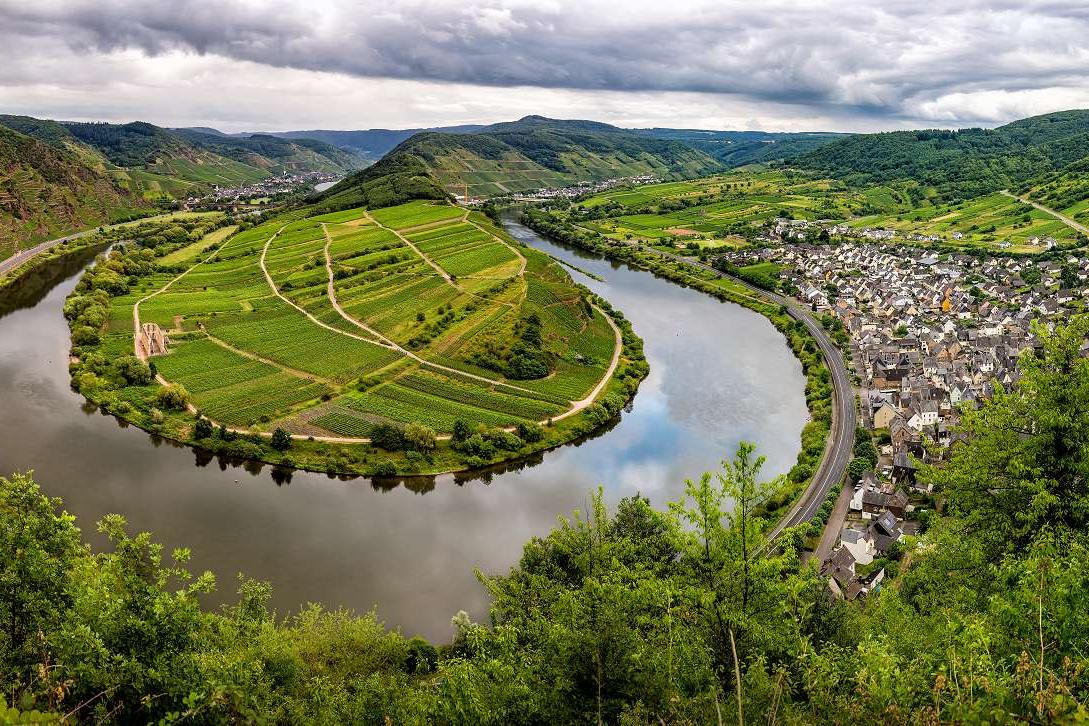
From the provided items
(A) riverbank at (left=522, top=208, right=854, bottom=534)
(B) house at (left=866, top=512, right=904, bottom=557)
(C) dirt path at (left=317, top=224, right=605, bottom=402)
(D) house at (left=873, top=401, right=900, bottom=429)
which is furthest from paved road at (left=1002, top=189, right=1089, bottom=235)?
(B) house at (left=866, top=512, right=904, bottom=557)

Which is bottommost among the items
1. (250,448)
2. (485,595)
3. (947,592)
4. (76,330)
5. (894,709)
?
Answer: (485,595)

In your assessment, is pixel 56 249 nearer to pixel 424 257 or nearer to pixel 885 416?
pixel 424 257

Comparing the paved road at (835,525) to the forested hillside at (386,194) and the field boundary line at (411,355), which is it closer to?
the field boundary line at (411,355)

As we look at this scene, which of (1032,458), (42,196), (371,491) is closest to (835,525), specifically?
(1032,458)

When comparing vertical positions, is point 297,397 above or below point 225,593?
above

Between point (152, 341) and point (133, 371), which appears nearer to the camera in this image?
point (133, 371)

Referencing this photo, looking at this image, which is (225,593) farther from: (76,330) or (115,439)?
(76,330)

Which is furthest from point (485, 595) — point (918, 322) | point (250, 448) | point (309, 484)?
point (918, 322)
